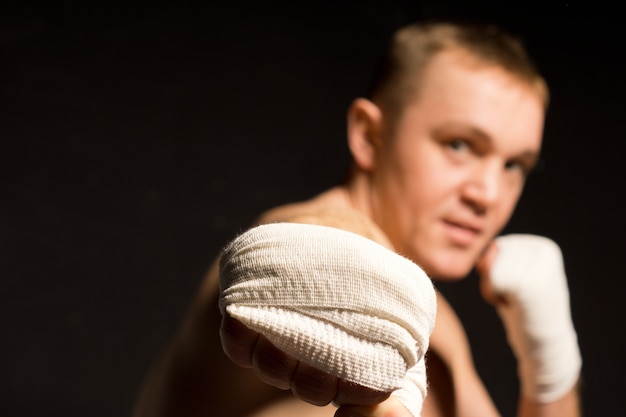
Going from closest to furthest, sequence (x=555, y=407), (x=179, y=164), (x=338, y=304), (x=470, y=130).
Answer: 1. (x=338, y=304)
2. (x=470, y=130)
3. (x=555, y=407)
4. (x=179, y=164)

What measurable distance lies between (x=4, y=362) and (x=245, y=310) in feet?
2.99

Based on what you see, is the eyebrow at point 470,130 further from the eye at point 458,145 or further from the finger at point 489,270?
the finger at point 489,270

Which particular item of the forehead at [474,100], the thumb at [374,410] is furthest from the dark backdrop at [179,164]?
the thumb at [374,410]

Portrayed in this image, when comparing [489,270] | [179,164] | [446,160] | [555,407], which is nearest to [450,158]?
[446,160]

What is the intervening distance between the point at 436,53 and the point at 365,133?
0.10 metres

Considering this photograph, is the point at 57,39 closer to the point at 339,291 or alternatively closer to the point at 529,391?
the point at 529,391

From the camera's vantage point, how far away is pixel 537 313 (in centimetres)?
84

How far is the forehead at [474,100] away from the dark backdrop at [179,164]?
39cm

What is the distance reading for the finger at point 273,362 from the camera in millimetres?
381

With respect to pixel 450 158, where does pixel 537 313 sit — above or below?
below

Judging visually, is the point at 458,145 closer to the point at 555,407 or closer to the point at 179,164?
the point at 555,407

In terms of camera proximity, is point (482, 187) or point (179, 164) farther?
point (179, 164)

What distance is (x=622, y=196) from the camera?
3.69 ft

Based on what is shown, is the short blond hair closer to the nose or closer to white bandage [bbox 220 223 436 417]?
the nose
